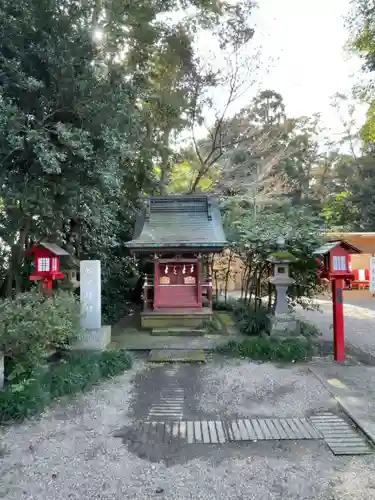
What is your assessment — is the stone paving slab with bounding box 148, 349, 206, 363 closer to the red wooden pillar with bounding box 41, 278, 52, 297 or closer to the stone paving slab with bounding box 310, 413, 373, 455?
the red wooden pillar with bounding box 41, 278, 52, 297

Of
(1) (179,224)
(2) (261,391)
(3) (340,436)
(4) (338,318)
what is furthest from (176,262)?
(3) (340,436)

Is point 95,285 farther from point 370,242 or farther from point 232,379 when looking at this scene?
point 370,242

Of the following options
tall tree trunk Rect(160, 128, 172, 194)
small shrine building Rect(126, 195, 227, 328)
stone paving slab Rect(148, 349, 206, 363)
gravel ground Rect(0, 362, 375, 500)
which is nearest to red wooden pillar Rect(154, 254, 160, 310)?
small shrine building Rect(126, 195, 227, 328)

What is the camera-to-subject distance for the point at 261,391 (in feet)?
17.1

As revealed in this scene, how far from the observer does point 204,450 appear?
3607 millimetres

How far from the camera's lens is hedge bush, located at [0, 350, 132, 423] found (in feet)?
14.1

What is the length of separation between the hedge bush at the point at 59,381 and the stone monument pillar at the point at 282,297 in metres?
Answer: 3.13

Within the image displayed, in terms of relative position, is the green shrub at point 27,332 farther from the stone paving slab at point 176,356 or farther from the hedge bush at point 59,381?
the stone paving slab at point 176,356

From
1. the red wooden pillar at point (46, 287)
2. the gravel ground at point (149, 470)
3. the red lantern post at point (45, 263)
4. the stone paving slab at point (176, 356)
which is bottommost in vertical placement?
the gravel ground at point (149, 470)

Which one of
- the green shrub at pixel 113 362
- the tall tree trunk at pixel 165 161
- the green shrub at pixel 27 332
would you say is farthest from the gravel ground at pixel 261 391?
the tall tree trunk at pixel 165 161

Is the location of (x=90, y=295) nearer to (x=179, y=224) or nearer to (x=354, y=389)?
(x=179, y=224)

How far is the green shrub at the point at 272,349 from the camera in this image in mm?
6578

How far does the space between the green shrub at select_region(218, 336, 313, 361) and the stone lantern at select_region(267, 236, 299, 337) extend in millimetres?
356

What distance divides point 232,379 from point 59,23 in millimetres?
6488
